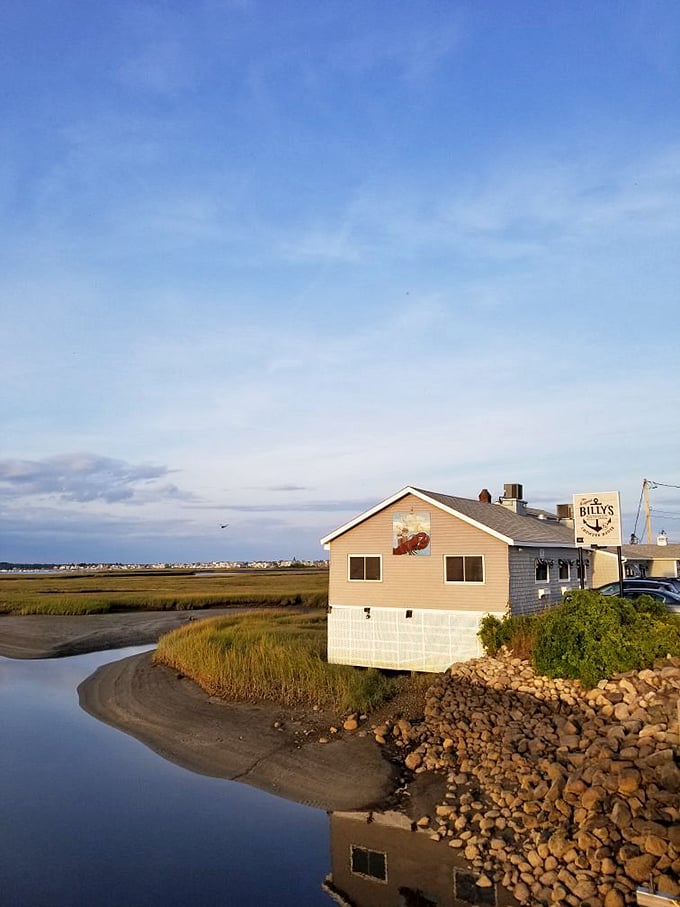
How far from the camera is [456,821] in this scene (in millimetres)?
16219

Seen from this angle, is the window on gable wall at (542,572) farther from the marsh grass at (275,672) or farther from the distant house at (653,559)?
the distant house at (653,559)

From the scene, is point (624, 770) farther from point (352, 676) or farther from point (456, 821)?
point (352, 676)

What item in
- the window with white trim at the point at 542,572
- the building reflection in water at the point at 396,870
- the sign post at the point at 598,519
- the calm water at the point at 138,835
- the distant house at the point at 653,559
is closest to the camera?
the building reflection in water at the point at 396,870

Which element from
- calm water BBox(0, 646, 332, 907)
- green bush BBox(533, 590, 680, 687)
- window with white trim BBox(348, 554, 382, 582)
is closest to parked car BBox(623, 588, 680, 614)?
green bush BBox(533, 590, 680, 687)

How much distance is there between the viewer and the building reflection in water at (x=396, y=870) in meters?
13.7

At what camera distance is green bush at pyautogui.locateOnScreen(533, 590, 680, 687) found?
20.8 m

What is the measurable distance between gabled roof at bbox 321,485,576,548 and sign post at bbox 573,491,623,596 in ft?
5.37

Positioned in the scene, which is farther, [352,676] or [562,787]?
[352,676]

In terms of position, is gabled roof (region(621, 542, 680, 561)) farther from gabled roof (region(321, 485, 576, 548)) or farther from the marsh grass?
the marsh grass

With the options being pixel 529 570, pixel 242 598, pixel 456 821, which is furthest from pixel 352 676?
pixel 242 598

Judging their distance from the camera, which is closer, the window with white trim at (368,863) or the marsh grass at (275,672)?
the window with white trim at (368,863)

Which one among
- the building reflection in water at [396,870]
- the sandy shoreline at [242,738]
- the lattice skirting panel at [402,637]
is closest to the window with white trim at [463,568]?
the lattice skirting panel at [402,637]

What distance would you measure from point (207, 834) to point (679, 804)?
10867mm

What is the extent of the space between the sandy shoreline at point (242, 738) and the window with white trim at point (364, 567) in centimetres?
646
